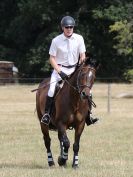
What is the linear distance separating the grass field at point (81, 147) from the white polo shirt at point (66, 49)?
2.06m

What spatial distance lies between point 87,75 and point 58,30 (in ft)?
156

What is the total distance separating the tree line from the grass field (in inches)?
1129

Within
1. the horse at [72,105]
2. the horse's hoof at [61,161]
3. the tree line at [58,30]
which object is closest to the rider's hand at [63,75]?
the horse at [72,105]

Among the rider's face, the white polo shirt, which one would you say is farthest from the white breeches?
the rider's face

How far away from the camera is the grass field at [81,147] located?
10774 mm

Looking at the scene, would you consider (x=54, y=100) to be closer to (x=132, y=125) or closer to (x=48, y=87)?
(x=48, y=87)

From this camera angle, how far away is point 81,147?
15.4 m

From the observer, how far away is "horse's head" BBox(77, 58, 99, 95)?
422 inches

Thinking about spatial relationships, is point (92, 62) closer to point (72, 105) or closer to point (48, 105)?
point (72, 105)

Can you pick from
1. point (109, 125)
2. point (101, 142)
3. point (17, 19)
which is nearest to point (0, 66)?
point (17, 19)

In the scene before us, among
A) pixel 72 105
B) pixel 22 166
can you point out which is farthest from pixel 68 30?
pixel 22 166

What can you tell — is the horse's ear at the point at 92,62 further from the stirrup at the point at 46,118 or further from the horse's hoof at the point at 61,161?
the horse's hoof at the point at 61,161

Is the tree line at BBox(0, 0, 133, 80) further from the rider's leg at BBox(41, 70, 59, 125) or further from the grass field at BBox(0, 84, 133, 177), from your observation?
the rider's leg at BBox(41, 70, 59, 125)

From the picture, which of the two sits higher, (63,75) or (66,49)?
(66,49)
